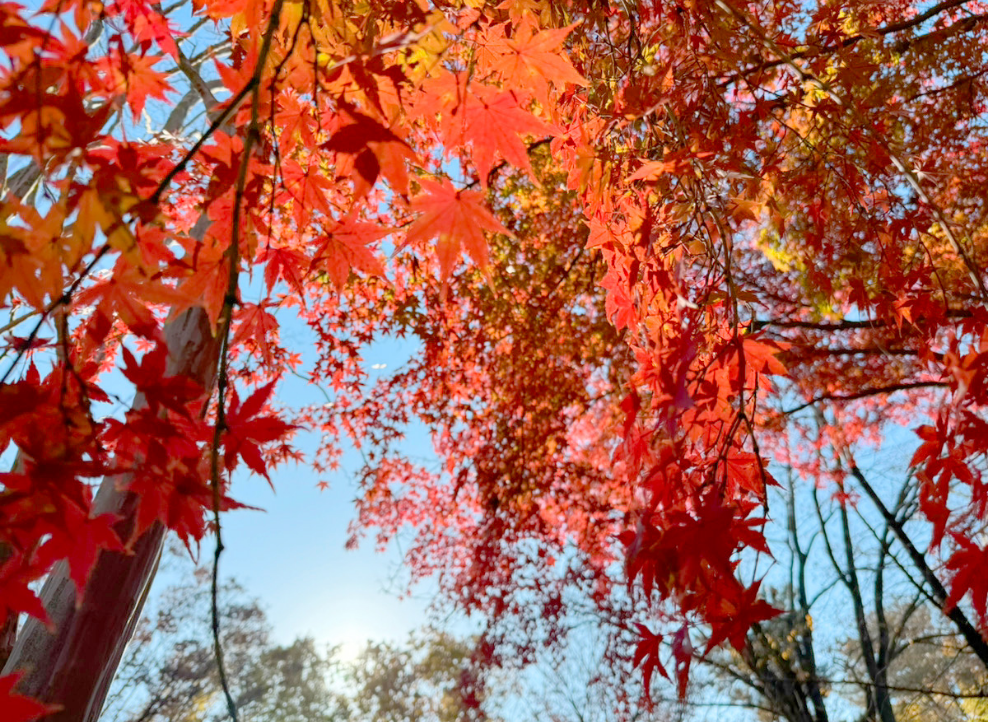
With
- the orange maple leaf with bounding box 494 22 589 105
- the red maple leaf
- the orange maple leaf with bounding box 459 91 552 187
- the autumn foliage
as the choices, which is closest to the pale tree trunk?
the autumn foliage

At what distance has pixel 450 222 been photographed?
3.91 feet

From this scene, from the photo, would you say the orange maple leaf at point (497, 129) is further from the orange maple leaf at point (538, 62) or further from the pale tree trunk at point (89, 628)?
the pale tree trunk at point (89, 628)

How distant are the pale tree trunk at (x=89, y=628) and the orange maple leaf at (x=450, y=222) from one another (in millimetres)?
1354

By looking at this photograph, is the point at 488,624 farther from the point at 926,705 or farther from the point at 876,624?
the point at 926,705

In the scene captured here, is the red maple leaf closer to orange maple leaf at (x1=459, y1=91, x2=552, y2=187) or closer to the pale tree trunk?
orange maple leaf at (x1=459, y1=91, x2=552, y2=187)

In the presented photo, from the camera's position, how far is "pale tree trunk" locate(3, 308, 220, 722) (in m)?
1.92

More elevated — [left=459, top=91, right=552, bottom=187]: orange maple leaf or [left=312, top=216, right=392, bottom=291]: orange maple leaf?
→ [left=459, top=91, right=552, bottom=187]: orange maple leaf

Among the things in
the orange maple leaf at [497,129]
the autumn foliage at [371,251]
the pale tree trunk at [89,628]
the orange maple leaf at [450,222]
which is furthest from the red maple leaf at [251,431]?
the pale tree trunk at [89,628]

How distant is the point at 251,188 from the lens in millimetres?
1275

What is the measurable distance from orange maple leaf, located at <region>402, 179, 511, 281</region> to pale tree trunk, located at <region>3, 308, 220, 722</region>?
1.35 m

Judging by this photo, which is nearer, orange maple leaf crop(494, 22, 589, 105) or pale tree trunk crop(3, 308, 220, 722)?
orange maple leaf crop(494, 22, 589, 105)

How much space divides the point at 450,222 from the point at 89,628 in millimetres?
1854

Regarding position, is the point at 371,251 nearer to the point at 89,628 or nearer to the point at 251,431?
the point at 251,431

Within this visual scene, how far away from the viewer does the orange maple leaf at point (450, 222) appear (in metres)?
1.15
